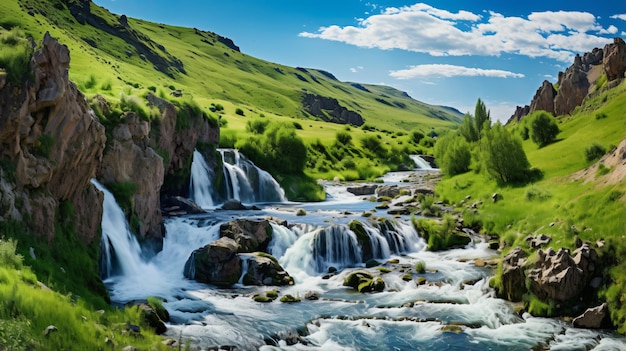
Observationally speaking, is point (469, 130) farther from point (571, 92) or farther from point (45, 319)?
point (45, 319)

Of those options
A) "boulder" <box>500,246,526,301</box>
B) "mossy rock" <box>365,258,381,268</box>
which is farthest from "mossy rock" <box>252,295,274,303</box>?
"boulder" <box>500,246,526,301</box>

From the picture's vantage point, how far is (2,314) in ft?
41.7

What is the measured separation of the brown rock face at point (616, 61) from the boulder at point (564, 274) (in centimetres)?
8587

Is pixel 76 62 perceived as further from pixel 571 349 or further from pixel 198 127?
pixel 571 349

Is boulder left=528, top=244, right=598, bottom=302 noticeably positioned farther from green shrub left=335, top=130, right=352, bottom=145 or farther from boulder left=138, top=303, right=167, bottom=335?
green shrub left=335, top=130, right=352, bottom=145

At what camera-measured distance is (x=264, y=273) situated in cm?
3098

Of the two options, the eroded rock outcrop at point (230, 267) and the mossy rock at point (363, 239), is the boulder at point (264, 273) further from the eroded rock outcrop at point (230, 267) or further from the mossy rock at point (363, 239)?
the mossy rock at point (363, 239)

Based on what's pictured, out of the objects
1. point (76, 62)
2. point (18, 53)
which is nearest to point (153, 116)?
point (18, 53)

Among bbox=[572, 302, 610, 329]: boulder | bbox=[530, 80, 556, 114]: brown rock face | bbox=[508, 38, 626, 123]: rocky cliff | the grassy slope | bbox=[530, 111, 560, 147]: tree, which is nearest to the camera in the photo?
bbox=[572, 302, 610, 329]: boulder

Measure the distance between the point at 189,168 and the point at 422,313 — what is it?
107 ft

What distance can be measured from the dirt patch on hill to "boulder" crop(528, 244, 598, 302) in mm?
9737

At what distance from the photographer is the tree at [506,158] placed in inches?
2028

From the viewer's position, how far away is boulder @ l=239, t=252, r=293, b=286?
30500 millimetres

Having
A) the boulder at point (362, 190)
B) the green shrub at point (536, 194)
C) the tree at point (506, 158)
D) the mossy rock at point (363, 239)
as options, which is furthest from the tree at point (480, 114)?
the mossy rock at point (363, 239)
